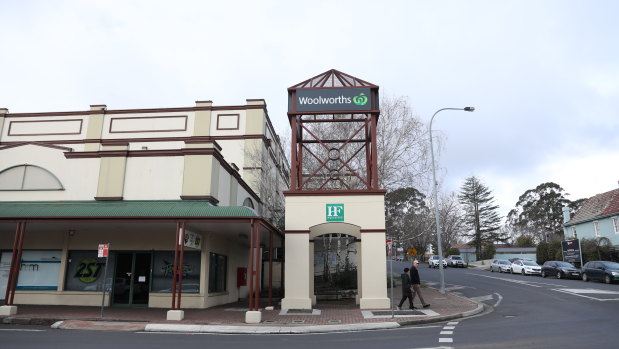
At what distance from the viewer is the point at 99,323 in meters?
12.8

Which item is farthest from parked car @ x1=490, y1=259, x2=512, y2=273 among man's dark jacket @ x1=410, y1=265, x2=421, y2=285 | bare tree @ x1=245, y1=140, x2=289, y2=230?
man's dark jacket @ x1=410, y1=265, x2=421, y2=285

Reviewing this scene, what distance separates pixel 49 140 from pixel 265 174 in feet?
48.8

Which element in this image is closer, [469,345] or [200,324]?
[469,345]

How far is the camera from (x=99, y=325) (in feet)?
41.3

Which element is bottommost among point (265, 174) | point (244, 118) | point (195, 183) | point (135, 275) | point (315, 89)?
point (135, 275)

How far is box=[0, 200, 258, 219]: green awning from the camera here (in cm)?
1482

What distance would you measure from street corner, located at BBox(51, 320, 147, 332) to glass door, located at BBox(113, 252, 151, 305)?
408 centimetres

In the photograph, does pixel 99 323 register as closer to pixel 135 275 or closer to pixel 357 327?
pixel 135 275

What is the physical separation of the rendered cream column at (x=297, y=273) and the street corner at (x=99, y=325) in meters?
5.61

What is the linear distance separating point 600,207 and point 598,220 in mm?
1654

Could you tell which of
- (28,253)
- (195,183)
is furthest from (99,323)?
(28,253)

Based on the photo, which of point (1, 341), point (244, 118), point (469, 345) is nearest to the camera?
point (469, 345)

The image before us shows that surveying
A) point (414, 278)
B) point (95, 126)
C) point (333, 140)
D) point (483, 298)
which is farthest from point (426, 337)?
point (95, 126)

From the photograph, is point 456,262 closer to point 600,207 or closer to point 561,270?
point 600,207
